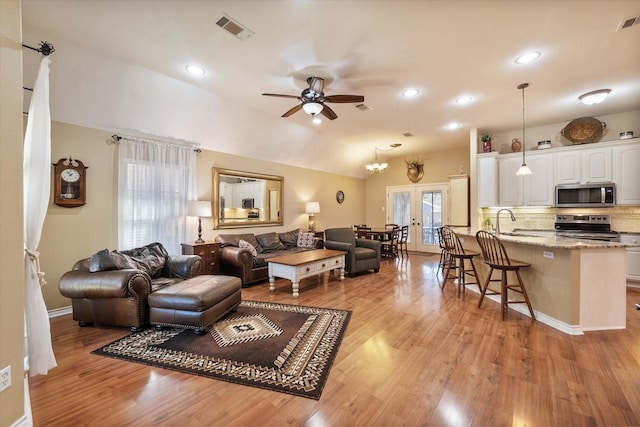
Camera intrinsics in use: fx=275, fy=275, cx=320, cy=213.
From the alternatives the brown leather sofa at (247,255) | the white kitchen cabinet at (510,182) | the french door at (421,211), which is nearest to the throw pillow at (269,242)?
the brown leather sofa at (247,255)

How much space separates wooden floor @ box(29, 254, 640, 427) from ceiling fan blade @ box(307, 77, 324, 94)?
2.94 meters

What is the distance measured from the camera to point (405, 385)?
2016mm

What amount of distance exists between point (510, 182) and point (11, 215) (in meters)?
7.17

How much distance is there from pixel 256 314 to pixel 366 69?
3313 mm

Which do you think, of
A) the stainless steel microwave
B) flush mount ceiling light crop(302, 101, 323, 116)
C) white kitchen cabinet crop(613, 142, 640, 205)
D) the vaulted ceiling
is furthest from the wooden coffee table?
white kitchen cabinet crop(613, 142, 640, 205)

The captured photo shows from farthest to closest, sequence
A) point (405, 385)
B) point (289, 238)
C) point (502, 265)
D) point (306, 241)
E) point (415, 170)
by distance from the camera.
Answer: point (415, 170), point (289, 238), point (306, 241), point (502, 265), point (405, 385)

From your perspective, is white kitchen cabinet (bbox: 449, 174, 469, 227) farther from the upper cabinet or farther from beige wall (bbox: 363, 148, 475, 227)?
the upper cabinet

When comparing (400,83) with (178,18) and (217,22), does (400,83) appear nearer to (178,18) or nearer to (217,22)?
(217,22)

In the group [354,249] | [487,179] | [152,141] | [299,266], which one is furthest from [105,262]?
[487,179]

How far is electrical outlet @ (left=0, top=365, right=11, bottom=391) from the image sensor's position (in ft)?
4.64

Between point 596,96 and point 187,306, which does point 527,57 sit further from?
point 187,306

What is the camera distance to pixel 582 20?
2.53m

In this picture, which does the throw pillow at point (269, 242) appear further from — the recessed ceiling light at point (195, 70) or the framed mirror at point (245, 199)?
the recessed ceiling light at point (195, 70)

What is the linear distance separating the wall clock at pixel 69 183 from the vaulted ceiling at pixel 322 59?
1.91ft
